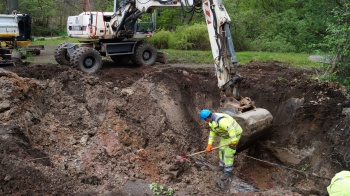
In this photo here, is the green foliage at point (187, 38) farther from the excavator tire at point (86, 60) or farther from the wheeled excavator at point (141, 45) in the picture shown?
the excavator tire at point (86, 60)

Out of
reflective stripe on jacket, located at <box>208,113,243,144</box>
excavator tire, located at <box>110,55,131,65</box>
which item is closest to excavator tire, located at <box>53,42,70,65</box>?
excavator tire, located at <box>110,55,131,65</box>

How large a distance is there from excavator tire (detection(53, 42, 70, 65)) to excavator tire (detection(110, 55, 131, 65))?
1682 millimetres

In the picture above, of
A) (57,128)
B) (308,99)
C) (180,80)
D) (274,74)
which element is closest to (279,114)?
(308,99)

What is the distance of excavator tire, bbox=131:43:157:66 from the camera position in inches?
536

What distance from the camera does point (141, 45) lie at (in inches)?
539

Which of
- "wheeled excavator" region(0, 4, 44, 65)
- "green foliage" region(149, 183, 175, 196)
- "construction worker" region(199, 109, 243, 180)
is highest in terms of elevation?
"wheeled excavator" region(0, 4, 44, 65)

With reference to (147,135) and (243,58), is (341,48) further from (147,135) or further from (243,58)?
(243,58)

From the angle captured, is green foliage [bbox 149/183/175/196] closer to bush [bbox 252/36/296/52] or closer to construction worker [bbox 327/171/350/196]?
construction worker [bbox 327/171/350/196]

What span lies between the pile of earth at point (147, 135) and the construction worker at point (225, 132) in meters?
0.56

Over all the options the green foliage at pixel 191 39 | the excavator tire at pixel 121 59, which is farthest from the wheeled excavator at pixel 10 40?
the green foliage at pixel 191 39

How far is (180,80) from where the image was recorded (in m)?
11.5

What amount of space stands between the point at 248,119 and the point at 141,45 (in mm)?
6675

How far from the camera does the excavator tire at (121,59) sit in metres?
14.1

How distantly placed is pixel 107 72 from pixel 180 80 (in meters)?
→ 2.54
